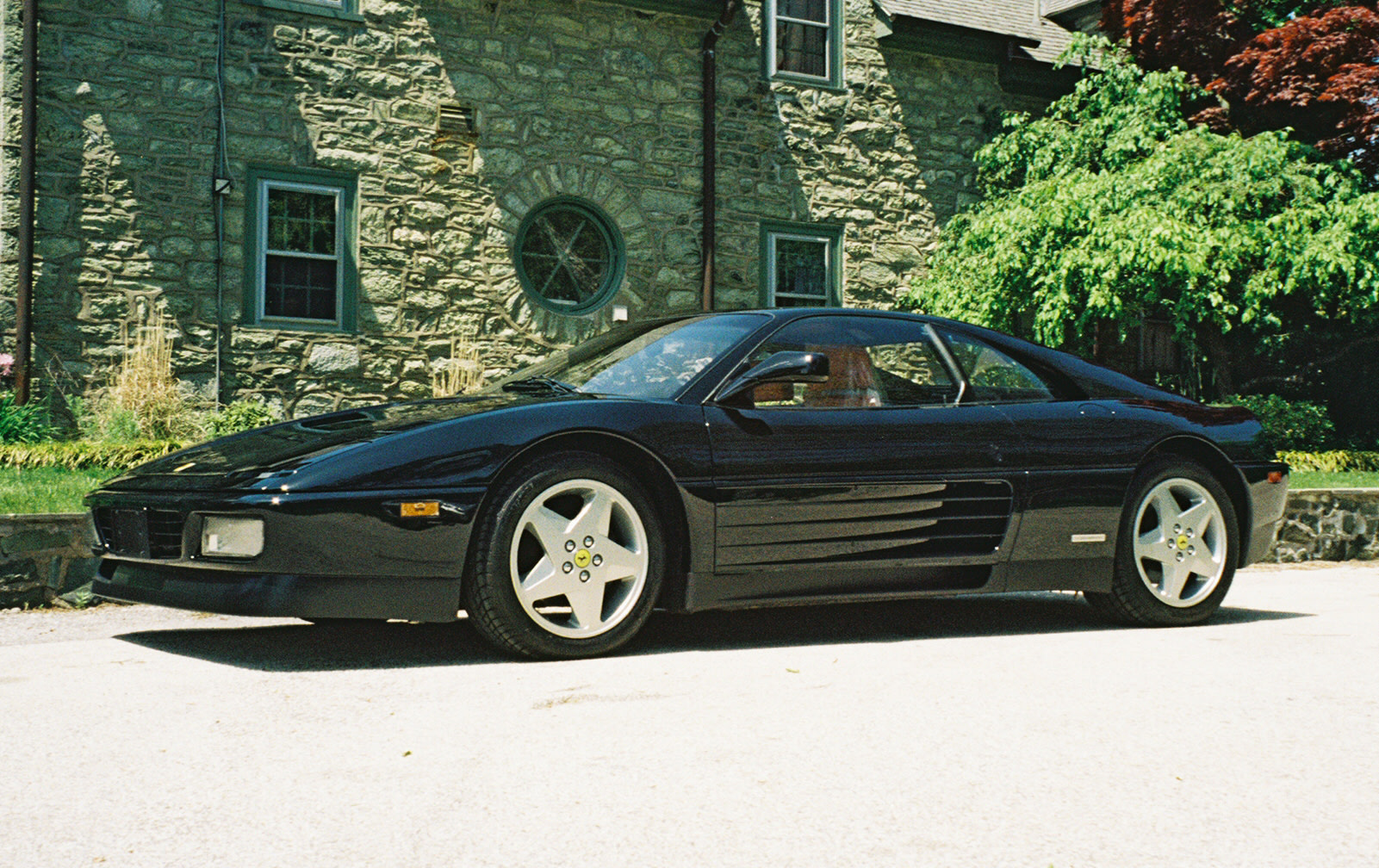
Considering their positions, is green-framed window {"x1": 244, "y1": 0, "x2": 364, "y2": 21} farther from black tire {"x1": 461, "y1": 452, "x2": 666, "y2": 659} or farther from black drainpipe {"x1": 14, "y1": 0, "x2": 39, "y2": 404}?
black tire {"x1": 461, "y1": 452, "x2": 666, "y2": 659}

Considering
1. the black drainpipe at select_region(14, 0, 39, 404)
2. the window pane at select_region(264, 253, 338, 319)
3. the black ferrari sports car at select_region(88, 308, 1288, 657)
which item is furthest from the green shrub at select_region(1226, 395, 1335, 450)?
the black drainpipe at select_region(14, 0, 39, 404)

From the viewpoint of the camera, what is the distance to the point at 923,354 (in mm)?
6117

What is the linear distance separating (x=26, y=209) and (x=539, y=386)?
26.1 feet

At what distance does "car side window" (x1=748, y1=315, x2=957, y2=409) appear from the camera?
576 centimetres

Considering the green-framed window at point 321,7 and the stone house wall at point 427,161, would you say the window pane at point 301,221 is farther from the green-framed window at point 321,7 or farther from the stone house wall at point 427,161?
the green-framed window at point 321,7

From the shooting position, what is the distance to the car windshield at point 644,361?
5570 millimetres

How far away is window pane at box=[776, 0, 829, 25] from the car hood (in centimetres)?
1140

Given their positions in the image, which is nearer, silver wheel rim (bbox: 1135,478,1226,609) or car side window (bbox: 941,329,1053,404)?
car side window (bbox: 941,329,1053,404)

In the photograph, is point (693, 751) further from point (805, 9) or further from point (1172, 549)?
point (805, 9)

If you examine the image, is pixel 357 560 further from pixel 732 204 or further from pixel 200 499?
pixel 732 204

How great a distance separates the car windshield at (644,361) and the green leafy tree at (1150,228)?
8.45 m

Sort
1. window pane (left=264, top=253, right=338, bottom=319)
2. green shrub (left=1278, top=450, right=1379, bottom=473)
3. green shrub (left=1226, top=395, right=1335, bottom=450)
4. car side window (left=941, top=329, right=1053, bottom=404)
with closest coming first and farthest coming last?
car side window (left=941, top=329, right=1053, bottom=404)
window pane (left=264, top=253, right=338, bottom=319)
green shrub (left=1278, top=450, right=1379, bottom=473)
green shrub (left=1226, top=395, right=1335, bottom=450)

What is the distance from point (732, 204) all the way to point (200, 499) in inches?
433

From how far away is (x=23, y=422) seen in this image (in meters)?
11.2
